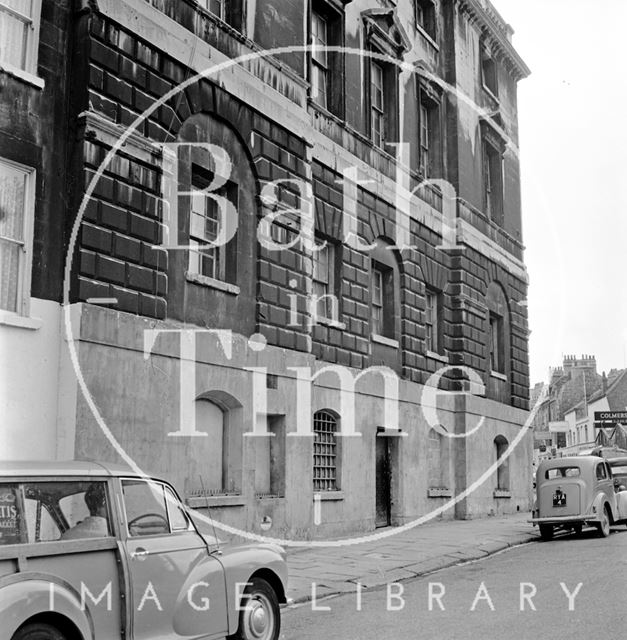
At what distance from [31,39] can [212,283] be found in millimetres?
4652

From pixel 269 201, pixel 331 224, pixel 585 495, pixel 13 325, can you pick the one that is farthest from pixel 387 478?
pixel 13 325

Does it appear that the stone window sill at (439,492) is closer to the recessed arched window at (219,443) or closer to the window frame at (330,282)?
the window frame at (330,282)

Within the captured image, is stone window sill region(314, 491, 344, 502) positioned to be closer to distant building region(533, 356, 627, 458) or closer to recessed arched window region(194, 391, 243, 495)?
recessed arched window region(194, 391, 243, 495)

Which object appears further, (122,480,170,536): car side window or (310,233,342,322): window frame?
(310,233,342,322): window frame

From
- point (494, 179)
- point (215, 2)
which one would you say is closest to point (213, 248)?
point (215, 2)

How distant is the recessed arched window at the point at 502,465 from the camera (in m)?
28.7

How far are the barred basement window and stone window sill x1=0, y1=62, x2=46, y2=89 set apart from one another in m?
8.83

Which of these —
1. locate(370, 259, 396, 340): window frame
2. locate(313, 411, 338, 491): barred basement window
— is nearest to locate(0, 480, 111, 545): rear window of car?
locate(313, 411, 338, 491): barred basement window

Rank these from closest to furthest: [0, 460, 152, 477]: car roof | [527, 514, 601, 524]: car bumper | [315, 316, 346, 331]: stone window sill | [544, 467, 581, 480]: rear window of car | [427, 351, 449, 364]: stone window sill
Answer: [0, 460, 152, 477]: car roof, [315, 316, 346, 331]: stone window sill, [527, 514, 601, 524]: car bumper, [544, 467, 581, 480]: rear window of car, [427, 351, 449, 364]: stone window sill

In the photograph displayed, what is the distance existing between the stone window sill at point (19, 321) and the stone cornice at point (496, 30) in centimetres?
1940

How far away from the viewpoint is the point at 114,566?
681cm

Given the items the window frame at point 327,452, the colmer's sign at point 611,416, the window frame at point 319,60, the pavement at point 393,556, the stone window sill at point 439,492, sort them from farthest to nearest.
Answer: the colmer's sign at point 611,416
the stone window sill at point 439,492
the window frame at point 319,60
the window frame at point 327,452
the pavement at point 393,556

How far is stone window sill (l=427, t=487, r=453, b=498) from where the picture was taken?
927 inches

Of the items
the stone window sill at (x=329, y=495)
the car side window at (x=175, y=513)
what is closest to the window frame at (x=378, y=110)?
the stone window sill at (x=329, y=495)
